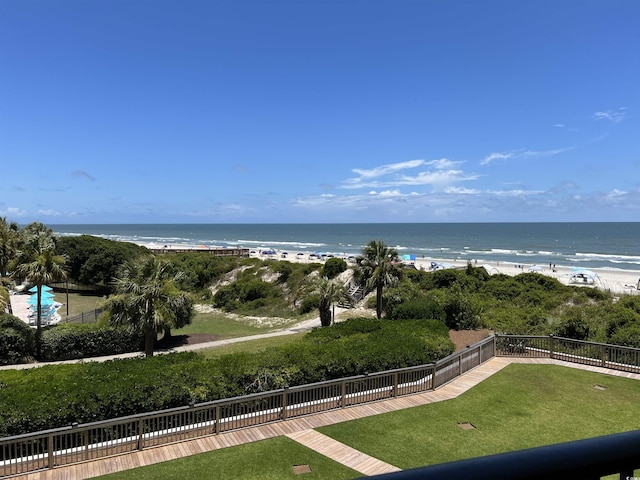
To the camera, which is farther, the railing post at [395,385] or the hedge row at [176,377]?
the railing post at [395,385]

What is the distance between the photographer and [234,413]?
12.4 metres

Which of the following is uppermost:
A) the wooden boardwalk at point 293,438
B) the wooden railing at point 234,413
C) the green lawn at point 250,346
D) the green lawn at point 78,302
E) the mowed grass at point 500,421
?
the wooden railing at point 234,413

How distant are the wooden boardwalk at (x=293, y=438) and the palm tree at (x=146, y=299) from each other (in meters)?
11.3

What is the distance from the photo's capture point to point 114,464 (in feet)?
33.7

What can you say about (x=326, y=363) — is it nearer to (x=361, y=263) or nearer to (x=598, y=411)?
(x=598, y=411)

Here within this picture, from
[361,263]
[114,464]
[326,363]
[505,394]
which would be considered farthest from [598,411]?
[361,263]

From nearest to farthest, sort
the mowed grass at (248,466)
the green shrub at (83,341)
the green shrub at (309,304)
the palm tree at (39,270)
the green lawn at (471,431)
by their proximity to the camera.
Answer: the mowed grass at (248,466)
the green lawn at (471,431)
the palm tree at (39,270)
the green shrub at (83,341)
the green shrub at (309,304)

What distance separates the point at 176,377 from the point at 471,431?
8.80 m

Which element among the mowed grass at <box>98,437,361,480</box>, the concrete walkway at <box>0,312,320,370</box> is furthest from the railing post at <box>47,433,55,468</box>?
the concrete walkway at <box>0,312,320,370</box>

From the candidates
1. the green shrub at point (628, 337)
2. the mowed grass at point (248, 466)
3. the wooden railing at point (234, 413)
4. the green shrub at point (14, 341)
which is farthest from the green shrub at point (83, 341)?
the green shrub at point (628, 337)

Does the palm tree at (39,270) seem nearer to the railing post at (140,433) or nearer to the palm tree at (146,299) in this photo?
the palm tree at (146,299)

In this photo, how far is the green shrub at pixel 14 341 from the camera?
933 inches

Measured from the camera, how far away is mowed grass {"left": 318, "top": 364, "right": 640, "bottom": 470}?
11.1 meters

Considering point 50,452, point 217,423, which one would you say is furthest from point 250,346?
point 50,452
